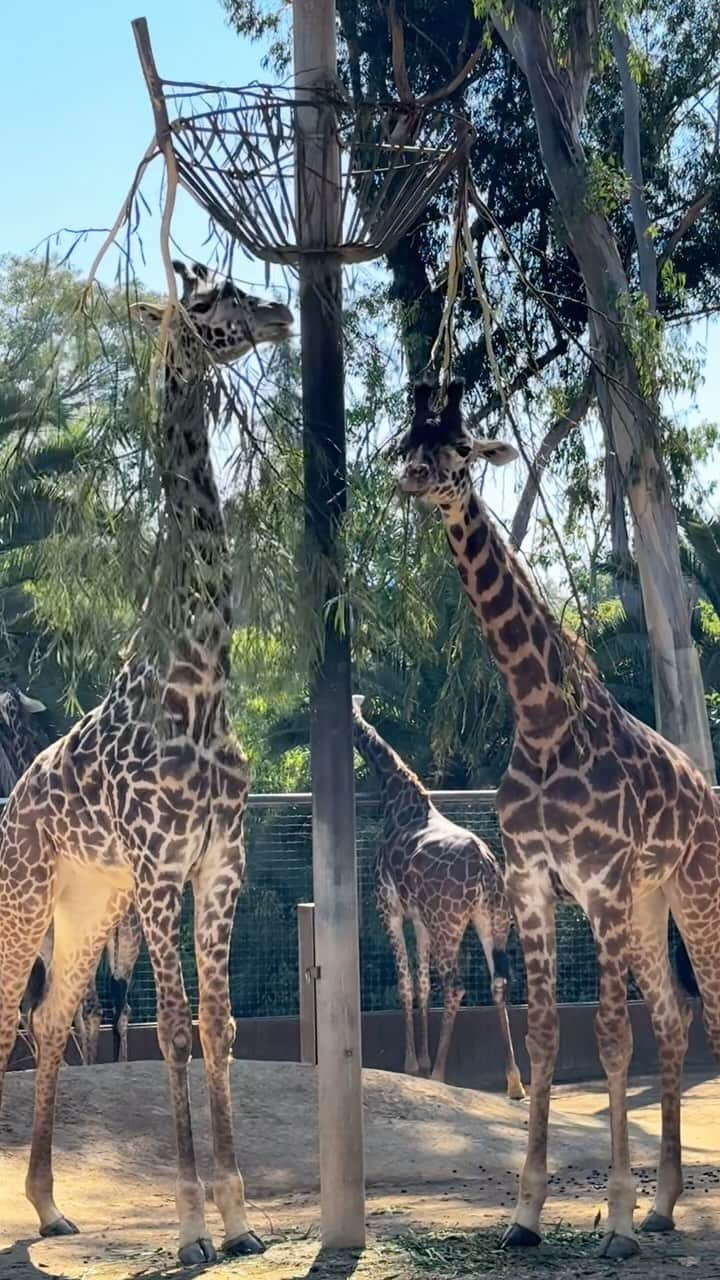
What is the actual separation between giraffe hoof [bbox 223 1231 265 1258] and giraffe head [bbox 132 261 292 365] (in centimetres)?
345

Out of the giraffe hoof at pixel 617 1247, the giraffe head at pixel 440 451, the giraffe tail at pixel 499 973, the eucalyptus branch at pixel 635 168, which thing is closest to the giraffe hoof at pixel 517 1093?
the giraffe tail at pixel 499 973

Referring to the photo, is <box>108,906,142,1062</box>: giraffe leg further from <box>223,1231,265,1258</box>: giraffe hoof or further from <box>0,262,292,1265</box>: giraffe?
<box>223,1231,265,1258</box>: giraffe hoof

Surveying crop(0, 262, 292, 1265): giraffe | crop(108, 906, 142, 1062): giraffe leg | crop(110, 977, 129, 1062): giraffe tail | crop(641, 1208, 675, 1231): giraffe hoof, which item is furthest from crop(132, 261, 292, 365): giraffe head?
crop(110, 977, 129, 1062): giraffe tail

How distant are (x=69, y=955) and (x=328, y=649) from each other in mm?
2158

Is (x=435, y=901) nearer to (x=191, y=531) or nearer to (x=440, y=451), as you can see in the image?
(x=440, y=451)

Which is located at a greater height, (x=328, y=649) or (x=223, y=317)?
(x=223, y=317)

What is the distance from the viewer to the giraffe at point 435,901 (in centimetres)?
1252

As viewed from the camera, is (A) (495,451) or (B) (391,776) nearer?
(A) (495,451)

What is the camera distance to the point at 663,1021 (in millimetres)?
7211

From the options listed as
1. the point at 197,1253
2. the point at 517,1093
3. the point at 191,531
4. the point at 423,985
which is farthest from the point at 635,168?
the point at 197,1253

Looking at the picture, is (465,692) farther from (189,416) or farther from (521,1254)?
(521,1254)

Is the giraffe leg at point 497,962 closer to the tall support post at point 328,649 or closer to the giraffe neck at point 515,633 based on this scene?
the giraffe neck at point 515,633

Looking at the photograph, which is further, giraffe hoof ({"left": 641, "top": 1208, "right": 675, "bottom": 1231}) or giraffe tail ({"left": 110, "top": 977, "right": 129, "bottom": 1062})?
giraffe tail ({"left": 110, "top": 977, "right": 129, "bottom": 1062})

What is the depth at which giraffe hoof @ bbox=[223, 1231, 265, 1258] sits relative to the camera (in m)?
6.38
